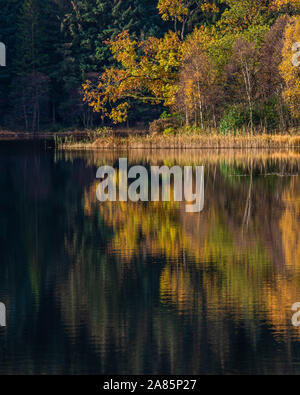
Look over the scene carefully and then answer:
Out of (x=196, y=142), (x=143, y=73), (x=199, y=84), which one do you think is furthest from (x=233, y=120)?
(x=143, y=73)

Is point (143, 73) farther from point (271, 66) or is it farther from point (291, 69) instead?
point (291, 69)

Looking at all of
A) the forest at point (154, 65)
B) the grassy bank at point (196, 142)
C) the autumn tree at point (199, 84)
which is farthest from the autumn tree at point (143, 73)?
the grassy bank at point (196, 142)

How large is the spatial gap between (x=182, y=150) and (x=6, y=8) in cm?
4291

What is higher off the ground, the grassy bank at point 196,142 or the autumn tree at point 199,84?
the autumn tree at point 199,84

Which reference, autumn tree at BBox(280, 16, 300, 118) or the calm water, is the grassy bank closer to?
autumn tree at BBox(280, 16, 300, 118)

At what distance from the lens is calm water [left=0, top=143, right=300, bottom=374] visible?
9.08 m

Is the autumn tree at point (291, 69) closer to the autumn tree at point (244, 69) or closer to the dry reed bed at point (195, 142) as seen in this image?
the dry reed bed at point (195, 142)

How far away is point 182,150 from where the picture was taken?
50.8 m

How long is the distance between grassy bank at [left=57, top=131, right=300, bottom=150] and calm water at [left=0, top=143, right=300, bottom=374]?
25495 millimetres

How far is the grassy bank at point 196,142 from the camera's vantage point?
49.6 m

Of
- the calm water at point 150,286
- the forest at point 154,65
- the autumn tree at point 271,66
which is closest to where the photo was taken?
the calm water at point 150,286

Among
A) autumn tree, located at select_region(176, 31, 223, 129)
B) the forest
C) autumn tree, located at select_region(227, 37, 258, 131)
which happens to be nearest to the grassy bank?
the forest

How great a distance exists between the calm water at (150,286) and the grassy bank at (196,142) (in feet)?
83.6
